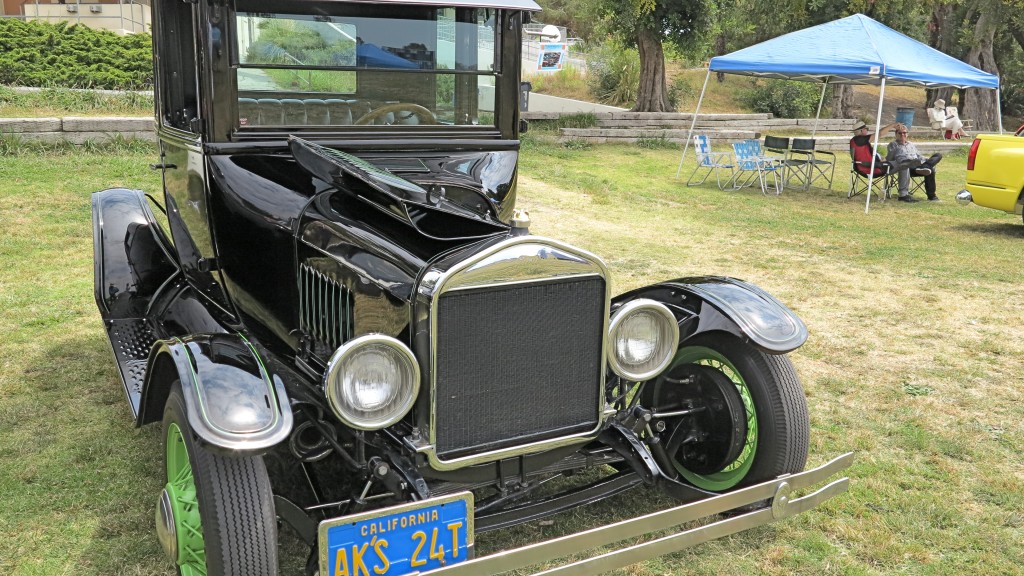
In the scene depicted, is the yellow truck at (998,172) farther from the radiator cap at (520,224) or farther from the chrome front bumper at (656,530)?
the radiator cap at (520,224)

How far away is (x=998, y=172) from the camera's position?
366 inches

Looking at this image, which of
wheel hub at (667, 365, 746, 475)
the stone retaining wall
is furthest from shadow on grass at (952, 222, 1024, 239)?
the stone retaining wall

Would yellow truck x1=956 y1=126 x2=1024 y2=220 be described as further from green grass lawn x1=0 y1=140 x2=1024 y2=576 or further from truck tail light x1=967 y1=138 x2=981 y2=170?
green grass lawn x1=0 y1=140 x2=1024 y2=576

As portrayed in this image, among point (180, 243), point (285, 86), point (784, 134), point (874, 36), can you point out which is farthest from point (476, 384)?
point (784, 134)

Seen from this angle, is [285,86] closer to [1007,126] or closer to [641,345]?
[641,345]

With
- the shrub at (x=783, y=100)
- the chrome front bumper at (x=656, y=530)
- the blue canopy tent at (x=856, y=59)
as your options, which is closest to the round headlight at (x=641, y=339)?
the chrome front bumper at (x=656, y=530)

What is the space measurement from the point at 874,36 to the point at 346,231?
11.2m

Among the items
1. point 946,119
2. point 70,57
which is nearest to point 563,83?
point 946,119

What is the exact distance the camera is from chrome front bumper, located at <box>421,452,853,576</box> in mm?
2199

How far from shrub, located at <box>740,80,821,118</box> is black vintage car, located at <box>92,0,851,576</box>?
66.1 feet

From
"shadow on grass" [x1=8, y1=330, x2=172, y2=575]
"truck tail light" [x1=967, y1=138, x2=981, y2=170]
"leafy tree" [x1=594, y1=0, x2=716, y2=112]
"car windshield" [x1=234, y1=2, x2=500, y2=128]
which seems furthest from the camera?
"leafy tree" [x1=594, y1=0, x2=716, y2=112]

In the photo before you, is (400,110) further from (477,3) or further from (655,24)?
(655,24)

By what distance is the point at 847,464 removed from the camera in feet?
9.32

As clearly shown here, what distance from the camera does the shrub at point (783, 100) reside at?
22.3 metres
